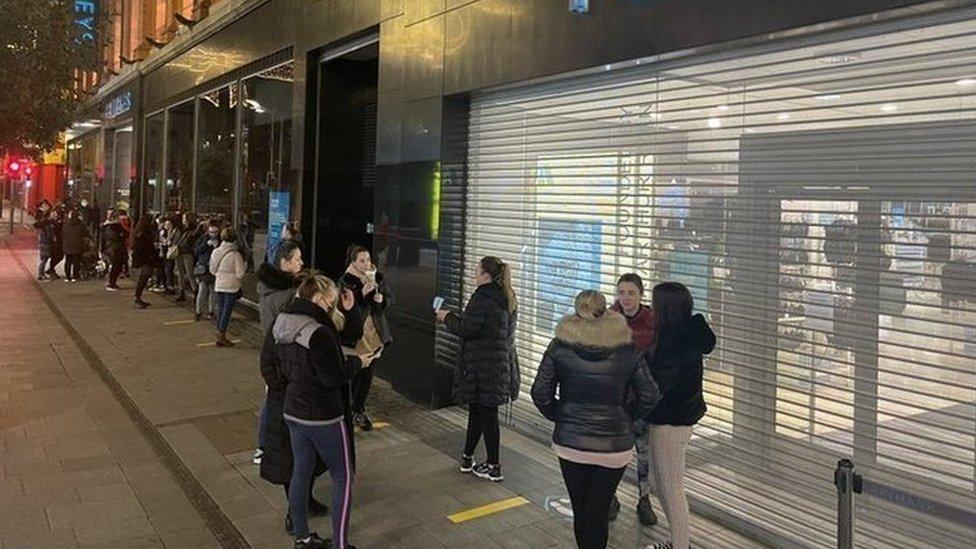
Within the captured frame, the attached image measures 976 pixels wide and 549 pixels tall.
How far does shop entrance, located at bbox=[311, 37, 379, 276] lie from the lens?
38.0ft

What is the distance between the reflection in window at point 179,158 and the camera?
1855 centimetres

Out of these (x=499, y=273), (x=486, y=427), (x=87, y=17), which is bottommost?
(x=486, y=427)

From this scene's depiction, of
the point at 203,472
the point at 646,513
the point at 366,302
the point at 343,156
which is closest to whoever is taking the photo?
the point at 646,513

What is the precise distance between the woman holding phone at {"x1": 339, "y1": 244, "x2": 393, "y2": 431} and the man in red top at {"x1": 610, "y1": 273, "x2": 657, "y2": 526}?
6.94 ft

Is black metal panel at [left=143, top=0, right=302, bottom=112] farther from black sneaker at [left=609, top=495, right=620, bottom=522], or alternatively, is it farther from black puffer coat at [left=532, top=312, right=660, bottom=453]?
black puffer coat at [left=532, top=312, right=660, bottom=453]

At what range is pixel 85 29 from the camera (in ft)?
76.0

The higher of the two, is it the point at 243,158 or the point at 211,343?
the point at 243,158

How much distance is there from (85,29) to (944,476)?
81.9ft

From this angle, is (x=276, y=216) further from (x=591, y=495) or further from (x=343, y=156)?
(x=591, y=495)

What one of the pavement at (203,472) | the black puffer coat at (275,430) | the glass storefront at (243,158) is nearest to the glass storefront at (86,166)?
the glass storefront at (243,158)

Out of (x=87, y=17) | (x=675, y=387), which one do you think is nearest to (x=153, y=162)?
(x=87, y=17)

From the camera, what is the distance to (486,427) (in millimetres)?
5980

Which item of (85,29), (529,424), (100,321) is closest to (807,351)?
(529,424)

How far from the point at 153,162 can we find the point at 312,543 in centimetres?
1949
